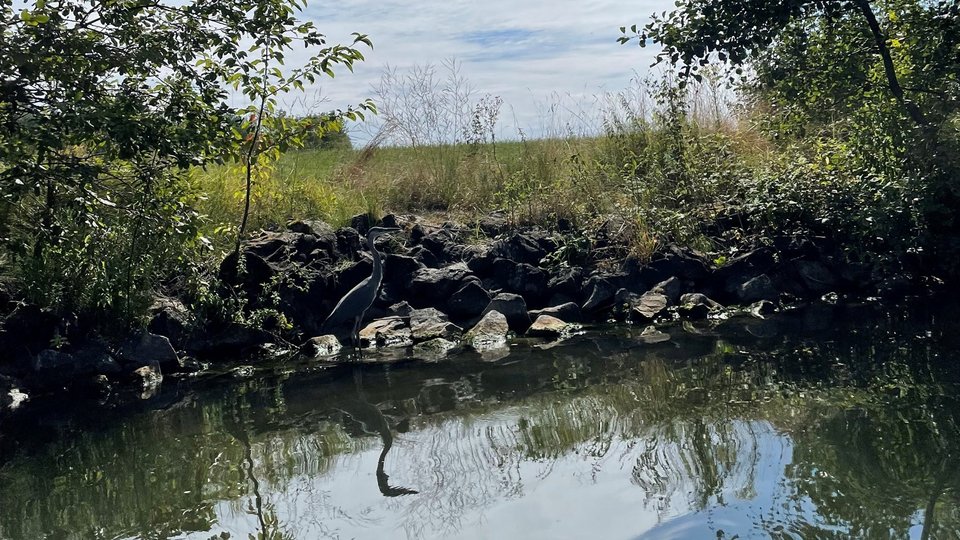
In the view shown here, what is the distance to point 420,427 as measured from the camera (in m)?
7.24

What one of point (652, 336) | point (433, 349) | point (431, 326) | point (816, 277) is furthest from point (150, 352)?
point (816, 277)

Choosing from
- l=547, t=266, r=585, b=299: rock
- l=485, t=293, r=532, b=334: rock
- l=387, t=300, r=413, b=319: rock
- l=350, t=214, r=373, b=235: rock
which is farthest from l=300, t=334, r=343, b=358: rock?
l=547, t=266, r=585, b=299: rock

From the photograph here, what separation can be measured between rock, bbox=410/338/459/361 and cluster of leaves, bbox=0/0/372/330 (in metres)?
2.60

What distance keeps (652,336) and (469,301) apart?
7.60 feet

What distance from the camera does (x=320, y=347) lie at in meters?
10.2

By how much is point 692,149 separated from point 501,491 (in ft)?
28.4

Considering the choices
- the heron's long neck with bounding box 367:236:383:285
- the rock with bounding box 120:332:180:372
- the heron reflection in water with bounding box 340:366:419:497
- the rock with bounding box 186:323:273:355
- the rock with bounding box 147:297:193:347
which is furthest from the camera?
the heron's long neck with bounding box 367:236:383:285

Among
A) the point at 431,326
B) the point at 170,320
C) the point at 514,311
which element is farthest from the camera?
the point at 514,311

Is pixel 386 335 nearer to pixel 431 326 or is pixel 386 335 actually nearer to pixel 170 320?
pixel 431 326

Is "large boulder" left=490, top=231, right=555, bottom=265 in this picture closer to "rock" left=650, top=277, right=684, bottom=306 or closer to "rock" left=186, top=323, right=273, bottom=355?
"rock" left=650, top=277, right=684, bottom=306

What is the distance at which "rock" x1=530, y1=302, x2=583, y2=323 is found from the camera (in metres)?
10.9

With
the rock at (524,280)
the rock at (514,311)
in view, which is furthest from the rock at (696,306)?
the rock at (514,311)

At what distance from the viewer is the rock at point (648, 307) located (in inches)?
423

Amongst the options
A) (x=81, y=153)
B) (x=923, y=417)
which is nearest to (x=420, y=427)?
(x=923, y=417)
